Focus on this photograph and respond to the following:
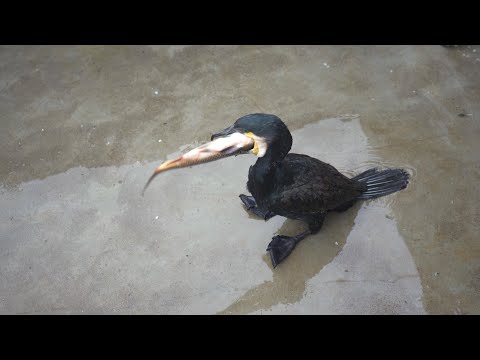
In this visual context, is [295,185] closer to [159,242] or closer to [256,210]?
[256,210]

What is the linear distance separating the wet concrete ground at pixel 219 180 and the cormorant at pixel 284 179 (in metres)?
0.16

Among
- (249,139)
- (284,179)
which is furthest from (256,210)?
(249,139)

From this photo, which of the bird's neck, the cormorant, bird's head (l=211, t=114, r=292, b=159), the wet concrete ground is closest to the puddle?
the wet concrete ground

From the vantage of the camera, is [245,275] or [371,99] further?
[371,99]

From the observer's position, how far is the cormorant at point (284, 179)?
2943 millimetres

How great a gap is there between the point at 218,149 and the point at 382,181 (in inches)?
62.2

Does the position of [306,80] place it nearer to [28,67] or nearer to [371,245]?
[371,245]

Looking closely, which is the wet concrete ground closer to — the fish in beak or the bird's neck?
the bird's neck

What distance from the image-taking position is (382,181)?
147 inches

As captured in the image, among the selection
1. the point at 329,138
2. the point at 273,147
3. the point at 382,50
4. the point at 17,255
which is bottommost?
the point at 17,255

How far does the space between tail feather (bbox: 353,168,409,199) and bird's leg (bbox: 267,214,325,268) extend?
1.44ft

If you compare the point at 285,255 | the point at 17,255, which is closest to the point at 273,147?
the point at 285,255

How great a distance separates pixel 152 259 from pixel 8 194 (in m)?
1.57

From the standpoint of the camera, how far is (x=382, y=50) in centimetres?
512
